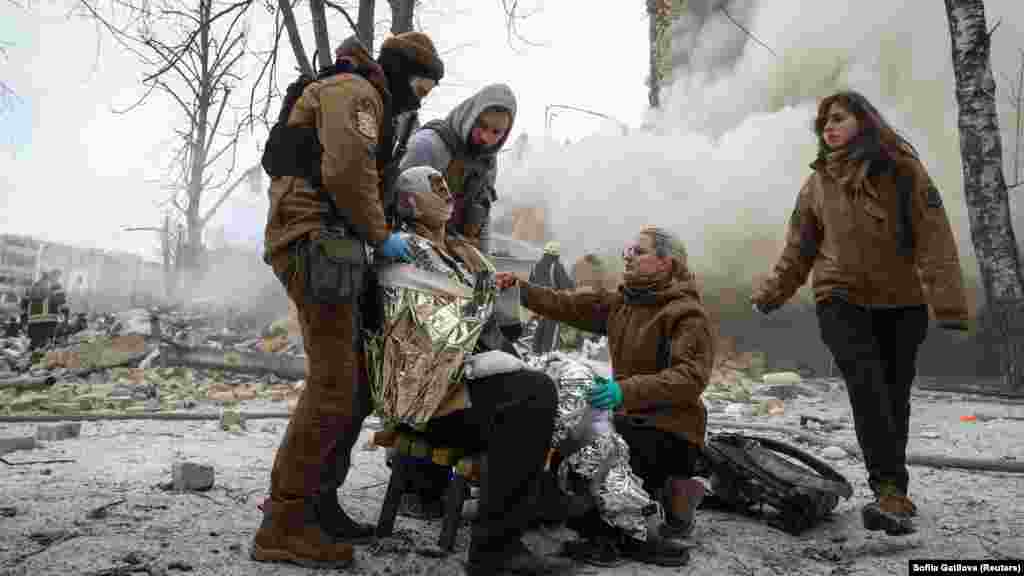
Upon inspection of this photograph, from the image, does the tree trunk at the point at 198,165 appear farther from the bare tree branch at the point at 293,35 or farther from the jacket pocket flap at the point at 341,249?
the jacket pocket flap at the point at 341,249

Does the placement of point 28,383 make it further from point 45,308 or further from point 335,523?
point 335,523

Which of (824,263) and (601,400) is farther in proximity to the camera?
(824,263)

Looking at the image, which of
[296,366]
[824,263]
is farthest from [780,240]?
[824,263]

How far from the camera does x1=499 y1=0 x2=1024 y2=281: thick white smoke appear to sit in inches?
429

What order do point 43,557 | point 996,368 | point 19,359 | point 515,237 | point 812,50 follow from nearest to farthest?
point 43,557, point 996,368, point 19,359, point 812,50, point 515,237

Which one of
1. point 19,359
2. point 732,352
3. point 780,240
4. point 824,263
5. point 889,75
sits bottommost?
point 19,359

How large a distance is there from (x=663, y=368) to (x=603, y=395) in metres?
0.51

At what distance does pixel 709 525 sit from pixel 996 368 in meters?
8.51

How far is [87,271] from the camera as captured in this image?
120ft

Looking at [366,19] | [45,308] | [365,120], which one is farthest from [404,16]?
[45,308]

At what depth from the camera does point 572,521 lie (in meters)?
2.84

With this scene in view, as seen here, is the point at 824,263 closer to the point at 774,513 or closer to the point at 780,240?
the point at 774,513

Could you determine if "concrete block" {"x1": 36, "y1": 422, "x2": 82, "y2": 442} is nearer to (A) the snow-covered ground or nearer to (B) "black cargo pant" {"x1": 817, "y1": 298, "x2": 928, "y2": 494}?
(A) the snow-covered ground

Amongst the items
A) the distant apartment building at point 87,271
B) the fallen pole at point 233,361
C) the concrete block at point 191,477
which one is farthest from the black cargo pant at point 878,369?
the distant apartment building at point 87,271
